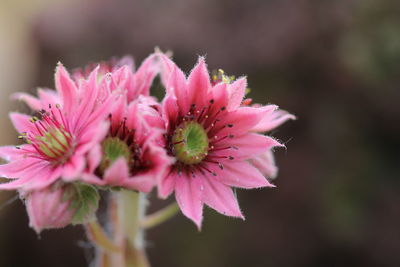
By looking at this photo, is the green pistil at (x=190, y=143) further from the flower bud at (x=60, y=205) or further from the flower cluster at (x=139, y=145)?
the flower bud at (x=60, y=205)

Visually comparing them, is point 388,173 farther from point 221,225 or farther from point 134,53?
point 134,53

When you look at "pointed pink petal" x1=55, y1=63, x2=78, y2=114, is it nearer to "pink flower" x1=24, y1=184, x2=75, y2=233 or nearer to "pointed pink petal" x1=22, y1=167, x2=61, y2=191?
"pointed pink petal" x1=22, y1=167, x2=61, y2=191

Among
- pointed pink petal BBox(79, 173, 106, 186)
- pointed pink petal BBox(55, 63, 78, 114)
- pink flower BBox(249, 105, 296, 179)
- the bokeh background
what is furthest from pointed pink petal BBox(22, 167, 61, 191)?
the bokeh background

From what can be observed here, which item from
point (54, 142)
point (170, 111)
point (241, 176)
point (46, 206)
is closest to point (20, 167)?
point (54, 142)

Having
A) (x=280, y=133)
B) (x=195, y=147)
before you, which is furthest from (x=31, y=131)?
(x=280, y=133)

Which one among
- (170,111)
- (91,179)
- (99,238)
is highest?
(170,111)

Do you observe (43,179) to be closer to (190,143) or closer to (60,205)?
(60,205)

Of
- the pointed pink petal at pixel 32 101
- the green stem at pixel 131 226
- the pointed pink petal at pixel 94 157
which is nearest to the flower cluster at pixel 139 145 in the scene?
the pointed pink petal at pixel 94 157
